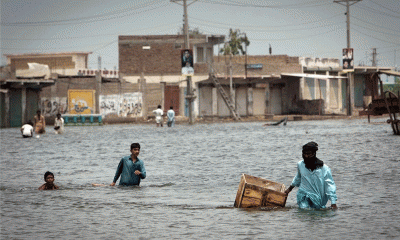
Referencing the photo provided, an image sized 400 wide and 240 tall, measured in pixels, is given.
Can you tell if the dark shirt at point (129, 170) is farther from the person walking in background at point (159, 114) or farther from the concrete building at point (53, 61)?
the concrete building at point (53, 61)

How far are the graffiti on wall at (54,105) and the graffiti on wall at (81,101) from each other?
1.57ft

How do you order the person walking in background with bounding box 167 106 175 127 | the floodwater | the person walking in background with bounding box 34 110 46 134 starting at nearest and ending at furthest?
the floodwater
the person walking in background with bounding box 34 110 46 134
the person walking in background with bounding box 167 106 175 127

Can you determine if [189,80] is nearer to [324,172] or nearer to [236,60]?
[236,60]

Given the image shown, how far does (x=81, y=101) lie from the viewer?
188 feet

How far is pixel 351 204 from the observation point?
12.3m

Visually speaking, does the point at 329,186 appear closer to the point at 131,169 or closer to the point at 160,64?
the point at 131,169

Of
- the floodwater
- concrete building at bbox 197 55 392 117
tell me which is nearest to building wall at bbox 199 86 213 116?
concrete building at bbox 197 55 392 117

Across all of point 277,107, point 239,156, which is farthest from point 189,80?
point 239,156

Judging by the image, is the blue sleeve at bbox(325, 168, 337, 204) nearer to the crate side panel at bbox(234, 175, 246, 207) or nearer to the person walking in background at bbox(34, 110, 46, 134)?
the crate side panel at bbox(234, 175, 246, 207)

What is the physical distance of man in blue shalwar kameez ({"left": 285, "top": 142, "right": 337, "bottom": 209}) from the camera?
1046 centimetres

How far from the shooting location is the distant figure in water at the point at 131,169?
13961mm

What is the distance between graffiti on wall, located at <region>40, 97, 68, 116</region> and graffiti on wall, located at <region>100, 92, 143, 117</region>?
2.87m

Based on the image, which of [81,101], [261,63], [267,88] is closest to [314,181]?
[81,101]

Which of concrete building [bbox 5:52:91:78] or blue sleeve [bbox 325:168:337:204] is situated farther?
concrete building [bbox 5:52:91:78]
